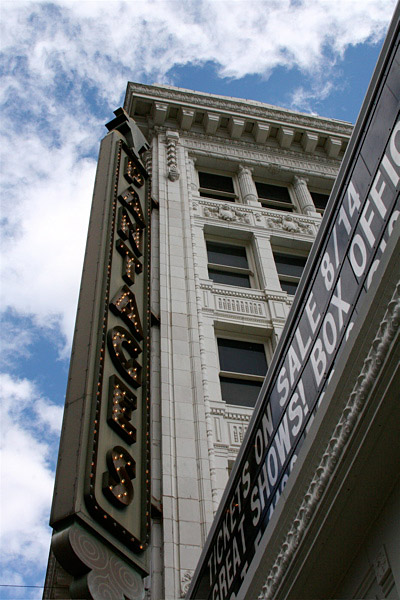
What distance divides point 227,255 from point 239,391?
6.53 m

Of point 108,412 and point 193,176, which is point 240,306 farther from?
point 108,412

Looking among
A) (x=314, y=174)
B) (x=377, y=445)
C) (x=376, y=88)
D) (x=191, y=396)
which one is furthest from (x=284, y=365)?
(x=314, y=174)

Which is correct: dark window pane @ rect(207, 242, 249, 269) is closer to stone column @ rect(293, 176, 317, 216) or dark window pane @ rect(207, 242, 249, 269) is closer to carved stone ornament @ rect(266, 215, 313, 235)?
carved stone ornament @ rect(266, 215, 313, 235)

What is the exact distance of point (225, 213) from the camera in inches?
892

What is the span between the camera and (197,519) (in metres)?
12.3

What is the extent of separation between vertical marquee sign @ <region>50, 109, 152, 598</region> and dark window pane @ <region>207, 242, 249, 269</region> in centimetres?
574

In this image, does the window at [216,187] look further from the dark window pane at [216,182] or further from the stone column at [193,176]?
the stone column at [193,176]

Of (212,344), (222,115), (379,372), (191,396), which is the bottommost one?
(379,372)

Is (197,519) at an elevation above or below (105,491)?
above

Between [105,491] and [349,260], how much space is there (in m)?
4.44

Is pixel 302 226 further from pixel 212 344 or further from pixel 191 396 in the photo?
pixel 191 396

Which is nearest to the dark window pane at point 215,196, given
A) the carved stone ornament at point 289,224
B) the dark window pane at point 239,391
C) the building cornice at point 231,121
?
the carved stone ornament at point 289,224

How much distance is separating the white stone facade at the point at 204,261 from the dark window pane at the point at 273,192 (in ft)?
0.75

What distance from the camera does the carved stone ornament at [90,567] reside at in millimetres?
8008
